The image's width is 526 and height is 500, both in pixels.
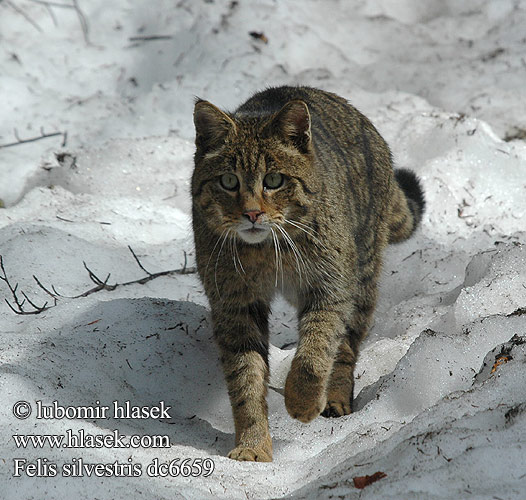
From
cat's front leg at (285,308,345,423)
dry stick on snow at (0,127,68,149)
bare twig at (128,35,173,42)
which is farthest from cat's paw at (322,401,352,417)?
bare twig at (128,35,173,42)

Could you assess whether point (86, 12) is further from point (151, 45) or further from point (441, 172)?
point (441, 172)

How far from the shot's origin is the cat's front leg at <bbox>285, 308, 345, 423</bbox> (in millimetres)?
3242

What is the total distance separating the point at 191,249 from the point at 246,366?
1646 mm

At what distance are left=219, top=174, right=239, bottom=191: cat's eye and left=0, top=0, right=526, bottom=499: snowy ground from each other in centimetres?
84

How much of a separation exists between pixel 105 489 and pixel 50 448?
326 mm

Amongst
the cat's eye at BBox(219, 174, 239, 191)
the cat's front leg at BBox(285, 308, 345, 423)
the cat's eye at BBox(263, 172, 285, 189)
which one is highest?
the cat's eye at BBox(263, 172, 285, 189)

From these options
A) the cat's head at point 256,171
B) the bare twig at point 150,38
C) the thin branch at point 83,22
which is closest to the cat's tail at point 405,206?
the cat's head at point 256,171

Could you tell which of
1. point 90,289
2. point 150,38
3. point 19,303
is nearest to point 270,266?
point 90,289

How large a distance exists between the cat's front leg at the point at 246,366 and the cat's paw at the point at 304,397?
0.41 ft

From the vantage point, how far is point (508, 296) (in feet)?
11.9

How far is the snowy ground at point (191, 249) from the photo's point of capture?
8.46 ft

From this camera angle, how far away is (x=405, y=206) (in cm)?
449

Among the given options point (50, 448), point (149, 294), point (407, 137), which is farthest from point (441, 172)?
point (50, 448)

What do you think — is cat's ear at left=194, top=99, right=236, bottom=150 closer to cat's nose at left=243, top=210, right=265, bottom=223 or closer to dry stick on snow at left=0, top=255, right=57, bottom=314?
cat's nose at left=243, top=210, right=265, bottom=223
